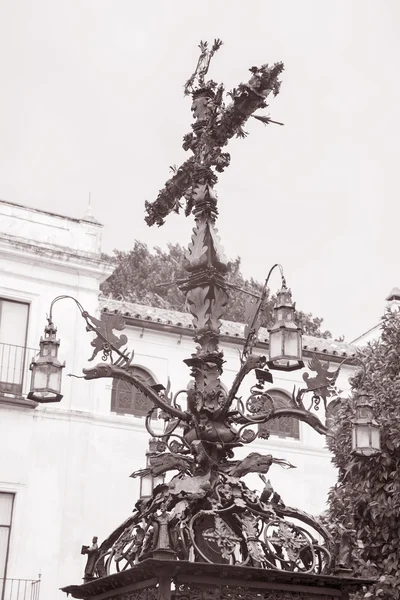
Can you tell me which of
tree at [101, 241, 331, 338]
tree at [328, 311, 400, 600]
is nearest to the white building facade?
tree at [328, 311, 400, 600]

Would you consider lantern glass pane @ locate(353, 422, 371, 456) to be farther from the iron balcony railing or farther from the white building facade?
the iron balcony railing

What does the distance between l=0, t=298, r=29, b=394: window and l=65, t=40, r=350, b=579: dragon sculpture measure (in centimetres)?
1080

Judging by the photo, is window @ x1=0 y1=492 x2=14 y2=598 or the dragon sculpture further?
window @ x1=0 y1=492 x2=14 y2=598

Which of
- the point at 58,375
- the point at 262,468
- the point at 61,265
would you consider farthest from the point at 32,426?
the point at 262,468

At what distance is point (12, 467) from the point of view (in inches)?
659

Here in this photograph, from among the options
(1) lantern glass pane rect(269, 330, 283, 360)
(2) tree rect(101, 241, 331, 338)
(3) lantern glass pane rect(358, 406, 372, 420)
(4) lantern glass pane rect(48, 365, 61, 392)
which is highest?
(2) tree rect(101, 241, 331, 338)

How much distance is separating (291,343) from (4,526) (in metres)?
11.5

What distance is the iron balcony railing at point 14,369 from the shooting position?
16.9m

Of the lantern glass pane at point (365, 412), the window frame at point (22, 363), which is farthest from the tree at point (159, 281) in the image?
the lantern glass pane at point (365, 412)

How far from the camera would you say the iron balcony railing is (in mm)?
16891

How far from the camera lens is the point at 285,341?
6.31 metres

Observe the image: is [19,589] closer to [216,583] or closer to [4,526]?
[4,526]

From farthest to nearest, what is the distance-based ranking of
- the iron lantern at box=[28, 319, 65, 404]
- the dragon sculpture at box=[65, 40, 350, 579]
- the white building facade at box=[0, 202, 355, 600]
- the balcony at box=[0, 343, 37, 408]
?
the balcony at box=[0, 343, 37, 408] < the white building facade at box=[0, 202, 355, 600] < the iron lantern at box=[28, 319, 65, 404] < the dragon sculpture at box=[65, 40, 350, 579]

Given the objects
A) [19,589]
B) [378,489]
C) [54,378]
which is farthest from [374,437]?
[19,589]
